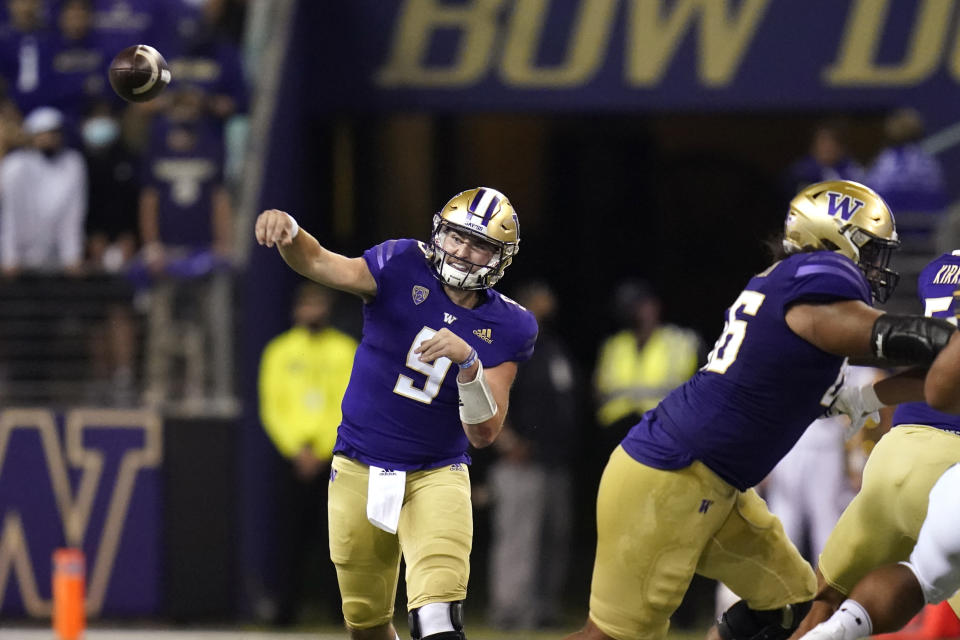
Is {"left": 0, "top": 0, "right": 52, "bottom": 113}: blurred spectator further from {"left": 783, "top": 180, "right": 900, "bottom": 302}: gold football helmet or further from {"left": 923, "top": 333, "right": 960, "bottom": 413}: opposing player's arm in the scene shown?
{"left": 923, "top": 333, "right": 960, "bottom": 413}: opposing player's arm

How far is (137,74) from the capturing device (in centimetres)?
663

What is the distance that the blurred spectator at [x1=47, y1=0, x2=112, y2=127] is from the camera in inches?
446

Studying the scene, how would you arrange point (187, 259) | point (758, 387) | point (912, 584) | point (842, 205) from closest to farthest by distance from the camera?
point (758, 387), point (912, 584), point (842, 205), point (187, 259)

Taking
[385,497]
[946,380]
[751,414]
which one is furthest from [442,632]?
[946,380]

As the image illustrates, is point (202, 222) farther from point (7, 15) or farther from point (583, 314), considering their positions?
point (583, 314)

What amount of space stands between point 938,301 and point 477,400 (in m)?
1.65

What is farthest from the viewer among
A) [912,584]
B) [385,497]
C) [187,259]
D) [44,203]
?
[44,203]

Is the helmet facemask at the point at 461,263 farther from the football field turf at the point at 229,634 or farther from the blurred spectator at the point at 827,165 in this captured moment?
the blurred spectator at the point at 827,165

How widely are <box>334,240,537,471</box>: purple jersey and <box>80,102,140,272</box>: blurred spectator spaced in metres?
4.87

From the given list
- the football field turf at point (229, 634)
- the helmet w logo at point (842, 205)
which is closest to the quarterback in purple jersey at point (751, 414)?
the helmet w logo at point (842, 205)

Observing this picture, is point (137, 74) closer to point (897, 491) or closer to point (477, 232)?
point (477, 232)

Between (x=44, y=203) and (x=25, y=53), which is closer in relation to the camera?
(x=44, y=203)

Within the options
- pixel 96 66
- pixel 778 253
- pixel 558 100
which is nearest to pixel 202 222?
pixel 96 66

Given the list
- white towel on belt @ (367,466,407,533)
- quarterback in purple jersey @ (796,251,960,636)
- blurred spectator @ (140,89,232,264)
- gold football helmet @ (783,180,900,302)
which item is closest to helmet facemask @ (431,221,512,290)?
white towel on belt @ (367,466,407,533)
